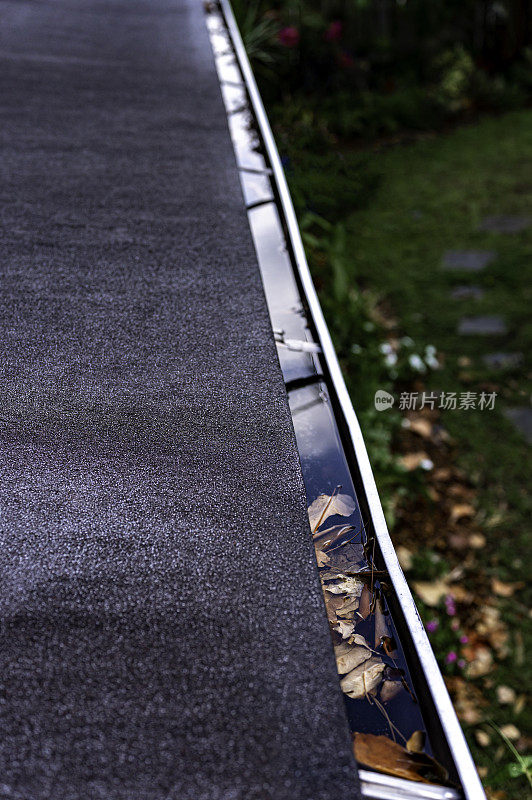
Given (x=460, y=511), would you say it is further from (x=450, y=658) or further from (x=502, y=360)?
(x=502, y=360)

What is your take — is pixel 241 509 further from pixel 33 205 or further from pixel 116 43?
pixel 116 43

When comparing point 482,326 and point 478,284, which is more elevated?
point 478,284

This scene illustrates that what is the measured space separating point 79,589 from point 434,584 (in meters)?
1.62

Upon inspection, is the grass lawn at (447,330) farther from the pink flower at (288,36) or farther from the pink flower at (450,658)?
the pink flower at (288,36)

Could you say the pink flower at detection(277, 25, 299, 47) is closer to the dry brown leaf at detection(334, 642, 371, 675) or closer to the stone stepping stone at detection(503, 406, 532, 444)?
the stone stepping stone at detection(503, 406, 532, 444)

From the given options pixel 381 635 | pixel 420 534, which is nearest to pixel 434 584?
pixel 420 534

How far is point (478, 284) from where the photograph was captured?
10.8ft

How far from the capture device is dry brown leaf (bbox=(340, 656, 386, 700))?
713 millimetres

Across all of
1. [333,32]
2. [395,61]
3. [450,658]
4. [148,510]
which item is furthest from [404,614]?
[395,61]

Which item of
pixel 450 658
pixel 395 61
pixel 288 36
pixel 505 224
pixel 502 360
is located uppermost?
pixel 288 36

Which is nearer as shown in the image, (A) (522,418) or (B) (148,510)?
(B) (148,510)

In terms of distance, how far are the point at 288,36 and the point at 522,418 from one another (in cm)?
361

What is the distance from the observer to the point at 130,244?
138 cm

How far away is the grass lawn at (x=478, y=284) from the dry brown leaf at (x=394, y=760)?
110cm
